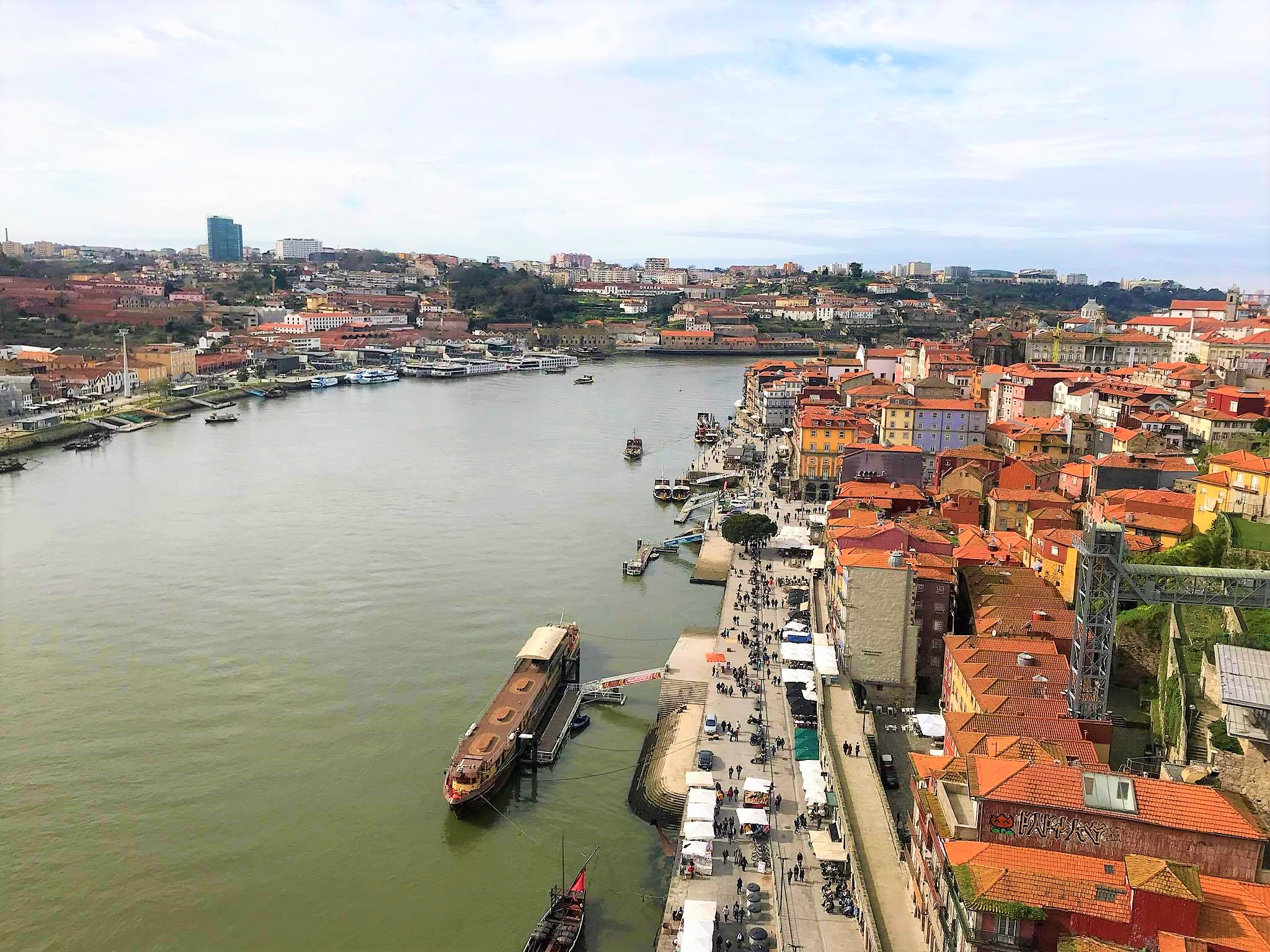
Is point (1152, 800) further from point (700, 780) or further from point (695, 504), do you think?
point (695, 504)

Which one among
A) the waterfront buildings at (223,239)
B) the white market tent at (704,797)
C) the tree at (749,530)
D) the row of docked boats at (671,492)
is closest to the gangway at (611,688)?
the white market tent at (704,797)

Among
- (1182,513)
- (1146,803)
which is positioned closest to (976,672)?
(1146,803)

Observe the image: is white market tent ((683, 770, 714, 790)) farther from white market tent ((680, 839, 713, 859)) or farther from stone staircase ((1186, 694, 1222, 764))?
stone staircase ((1186, 694, 1222, 764))

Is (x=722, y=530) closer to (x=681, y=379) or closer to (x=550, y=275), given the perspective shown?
(x=681, y=379)

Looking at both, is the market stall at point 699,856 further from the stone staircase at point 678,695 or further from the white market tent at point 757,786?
the stone staircase at point 678,695

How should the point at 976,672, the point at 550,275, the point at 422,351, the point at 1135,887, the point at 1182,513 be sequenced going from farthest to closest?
1. the point at 550,275
2. the point at 422,351
3. the point at 1182,513
4. the point at 976,672
5. the point at 1135,887
